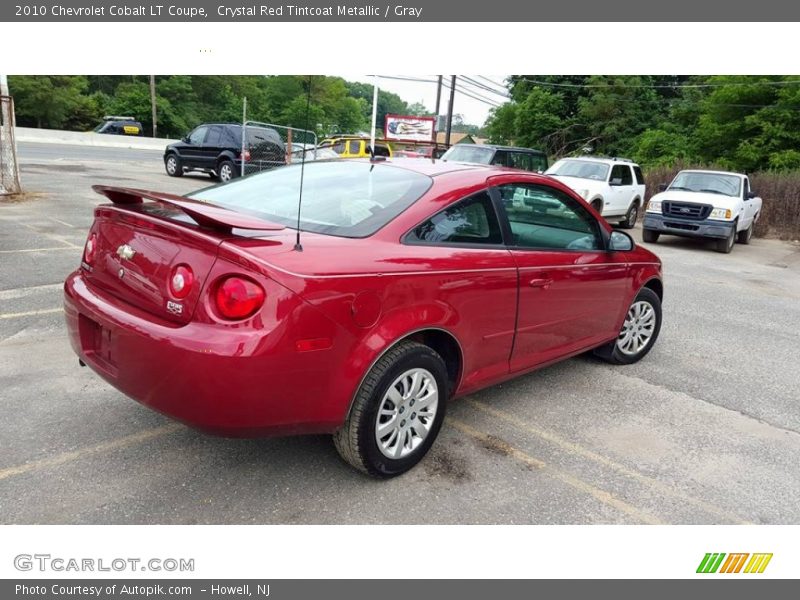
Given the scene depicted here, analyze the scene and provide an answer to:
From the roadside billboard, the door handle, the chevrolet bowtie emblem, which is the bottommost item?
the door handle

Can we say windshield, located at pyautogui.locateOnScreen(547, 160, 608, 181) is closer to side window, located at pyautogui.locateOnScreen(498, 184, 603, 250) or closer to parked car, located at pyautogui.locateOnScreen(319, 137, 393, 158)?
parked car, located at pyautogui.locateOnScreen(319, 137, 393, 158)

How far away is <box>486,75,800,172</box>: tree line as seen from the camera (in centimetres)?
2569

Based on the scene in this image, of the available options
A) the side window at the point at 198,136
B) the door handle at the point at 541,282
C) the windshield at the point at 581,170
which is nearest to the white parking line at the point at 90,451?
the door handle at the point at 541,282

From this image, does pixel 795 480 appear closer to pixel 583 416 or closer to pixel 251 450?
pixel 583 416

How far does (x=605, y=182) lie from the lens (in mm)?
15125

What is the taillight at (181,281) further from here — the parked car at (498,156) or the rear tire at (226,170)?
the rear tire at (226,170)

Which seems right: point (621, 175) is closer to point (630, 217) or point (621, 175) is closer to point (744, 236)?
point (630, 217)

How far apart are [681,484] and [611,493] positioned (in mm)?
450

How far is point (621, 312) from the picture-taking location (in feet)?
15.4

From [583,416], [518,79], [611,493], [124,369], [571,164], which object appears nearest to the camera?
[124,369]

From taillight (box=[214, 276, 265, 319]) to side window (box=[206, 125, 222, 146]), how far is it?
1685cm

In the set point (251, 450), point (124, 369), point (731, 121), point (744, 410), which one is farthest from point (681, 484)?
point (731, 121)

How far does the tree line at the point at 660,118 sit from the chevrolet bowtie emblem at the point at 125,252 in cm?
2720

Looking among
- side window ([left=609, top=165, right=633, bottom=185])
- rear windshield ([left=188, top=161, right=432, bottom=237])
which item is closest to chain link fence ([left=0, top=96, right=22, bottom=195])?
rear windshield ([left=188, top=161, right=432, bottom=237])
